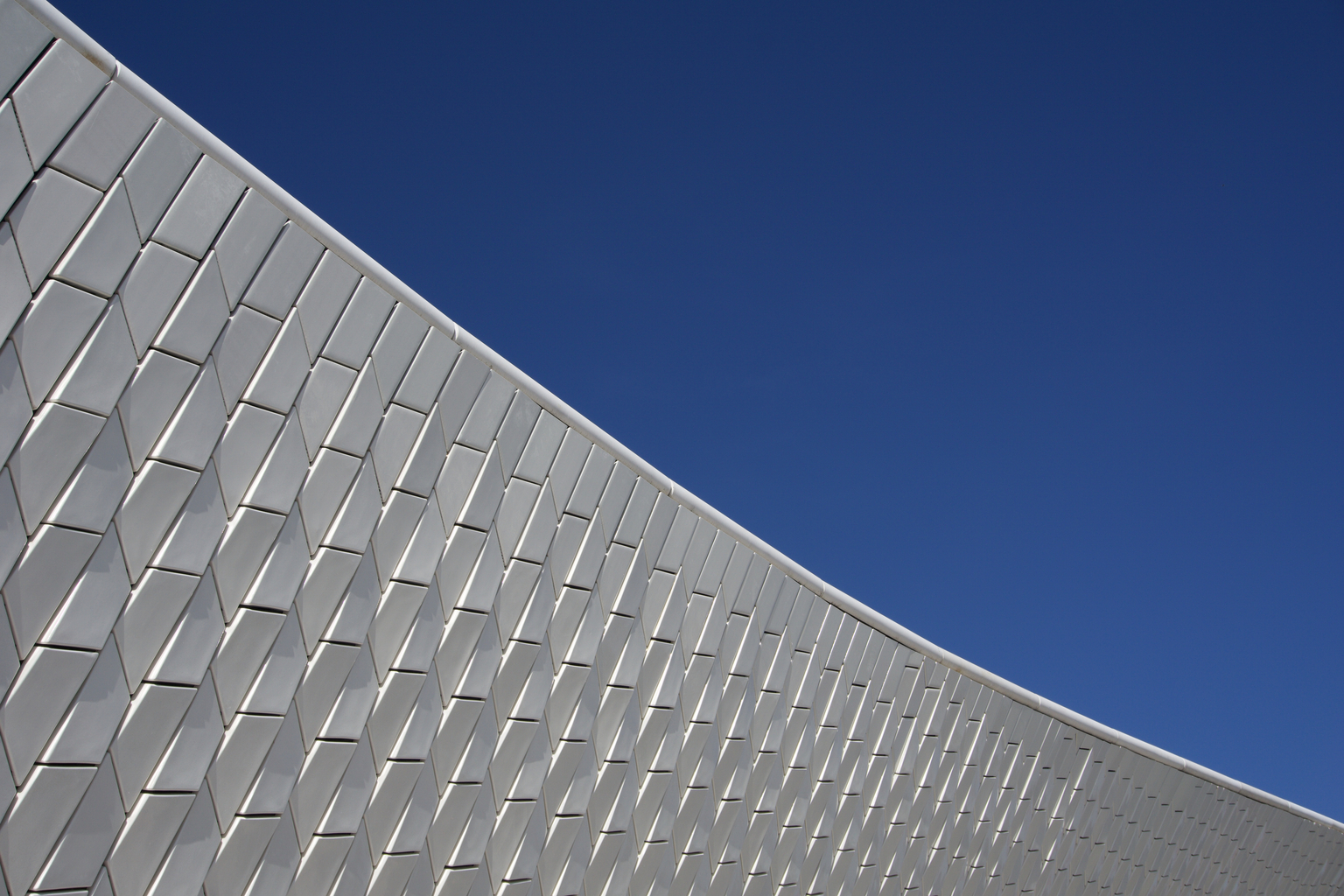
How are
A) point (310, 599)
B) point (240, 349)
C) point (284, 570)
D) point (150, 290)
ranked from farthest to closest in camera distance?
point (310, 599) → point (284, 570) → point (240, 349) → point (150, 290)

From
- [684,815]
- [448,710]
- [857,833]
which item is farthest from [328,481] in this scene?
[857,833]

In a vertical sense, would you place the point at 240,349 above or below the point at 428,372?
below

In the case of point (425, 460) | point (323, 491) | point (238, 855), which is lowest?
point (238, 855)

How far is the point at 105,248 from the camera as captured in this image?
586 centimetres

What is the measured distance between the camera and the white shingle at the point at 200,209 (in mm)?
6188

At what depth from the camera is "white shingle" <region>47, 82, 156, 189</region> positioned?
5.77m

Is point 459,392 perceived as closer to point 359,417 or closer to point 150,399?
point 359,417

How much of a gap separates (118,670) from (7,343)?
192 centimetres

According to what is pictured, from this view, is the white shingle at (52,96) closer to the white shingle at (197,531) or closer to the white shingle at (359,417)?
the white shingle at (197,531)

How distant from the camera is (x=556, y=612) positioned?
28.7 ft

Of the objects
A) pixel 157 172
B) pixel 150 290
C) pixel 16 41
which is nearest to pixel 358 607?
pixel 150 290

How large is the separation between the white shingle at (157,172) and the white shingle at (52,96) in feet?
1.26

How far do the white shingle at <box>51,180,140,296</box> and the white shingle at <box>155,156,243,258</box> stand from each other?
0.63 feet

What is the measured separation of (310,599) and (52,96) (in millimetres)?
3317
